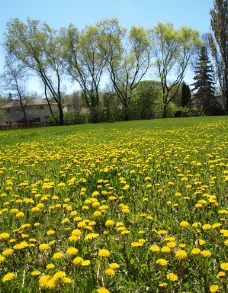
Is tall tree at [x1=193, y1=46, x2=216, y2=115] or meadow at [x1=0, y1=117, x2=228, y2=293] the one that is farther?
tall tree at [x1=193, y1=46, x2=216, y2=115]

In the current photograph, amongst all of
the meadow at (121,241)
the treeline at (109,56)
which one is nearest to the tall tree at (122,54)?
the treeline at (109,56)

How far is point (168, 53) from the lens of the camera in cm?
4134

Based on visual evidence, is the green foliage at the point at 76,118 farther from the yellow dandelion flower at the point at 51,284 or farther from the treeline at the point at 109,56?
the yellow dandelion flower at the point at 51,284

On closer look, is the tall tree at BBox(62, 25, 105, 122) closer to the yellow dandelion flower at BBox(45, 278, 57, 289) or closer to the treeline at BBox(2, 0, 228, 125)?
the treeline at BBox(2, 0, 228, 125)

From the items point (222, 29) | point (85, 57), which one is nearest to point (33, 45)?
point (85, 57)

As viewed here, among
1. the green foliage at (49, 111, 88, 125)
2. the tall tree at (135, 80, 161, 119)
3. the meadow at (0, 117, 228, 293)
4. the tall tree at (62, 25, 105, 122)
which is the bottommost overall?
the meadow at (0, 117, 228, 293)

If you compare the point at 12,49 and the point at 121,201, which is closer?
the point at 121,201

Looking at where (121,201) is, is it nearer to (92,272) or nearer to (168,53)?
(92,272)

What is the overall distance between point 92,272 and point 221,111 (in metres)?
43.4

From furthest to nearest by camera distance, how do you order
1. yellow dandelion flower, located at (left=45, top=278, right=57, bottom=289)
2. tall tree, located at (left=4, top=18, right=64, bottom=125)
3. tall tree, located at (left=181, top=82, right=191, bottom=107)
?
A: tall tree, located at (left=181, top=82, right=191, bottom=107)
tall tree, located at (left=4, top=18, right=64, bottom=125)
yellow dandelion flower, located at (left=45, top=278, right=57, bottom=289)

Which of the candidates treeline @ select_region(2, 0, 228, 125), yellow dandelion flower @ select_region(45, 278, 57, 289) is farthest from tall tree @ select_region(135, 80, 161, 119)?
yellow dandelion flower @ select_region(45, 278, 57, 289)

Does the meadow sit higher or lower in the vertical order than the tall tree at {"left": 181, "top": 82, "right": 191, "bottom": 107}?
lower

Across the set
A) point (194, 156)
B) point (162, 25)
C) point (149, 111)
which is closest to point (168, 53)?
point (162, 25)

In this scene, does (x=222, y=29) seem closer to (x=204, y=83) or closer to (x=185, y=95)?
(x=204, y=83)
